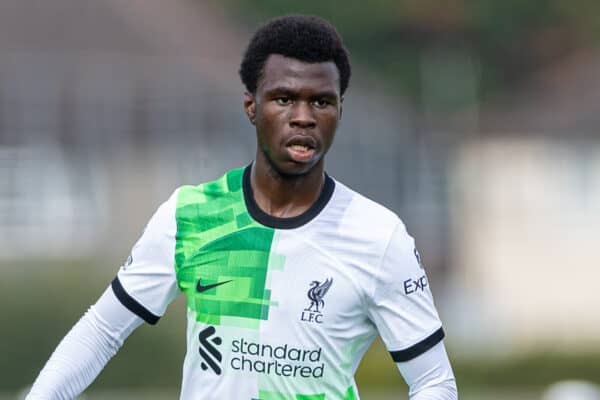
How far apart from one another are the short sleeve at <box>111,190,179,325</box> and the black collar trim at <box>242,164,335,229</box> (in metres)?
0.26

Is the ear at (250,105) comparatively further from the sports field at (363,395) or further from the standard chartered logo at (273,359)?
the sports field at (363,395)

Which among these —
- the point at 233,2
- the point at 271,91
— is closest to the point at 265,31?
the point at 271,91

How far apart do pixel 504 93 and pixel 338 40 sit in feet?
169

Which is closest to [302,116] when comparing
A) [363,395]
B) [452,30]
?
[363,395]

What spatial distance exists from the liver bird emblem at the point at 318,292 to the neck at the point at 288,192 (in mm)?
272

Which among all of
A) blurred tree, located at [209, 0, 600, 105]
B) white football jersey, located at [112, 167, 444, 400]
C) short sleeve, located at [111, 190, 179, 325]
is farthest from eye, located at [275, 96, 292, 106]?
blurred tree, located at [209, 0, 600, 105]

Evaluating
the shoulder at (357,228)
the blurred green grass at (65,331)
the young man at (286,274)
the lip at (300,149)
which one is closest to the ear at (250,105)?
the young man at (286,274)

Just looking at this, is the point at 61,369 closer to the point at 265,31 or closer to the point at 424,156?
the point at 265,31

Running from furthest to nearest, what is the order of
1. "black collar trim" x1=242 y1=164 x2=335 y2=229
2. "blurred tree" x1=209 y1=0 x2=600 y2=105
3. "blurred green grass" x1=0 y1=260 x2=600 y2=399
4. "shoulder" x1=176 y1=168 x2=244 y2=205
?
"blurred tree" x1=209 y1=0 x2=600 y2=105 → "blurred green grass" x1=0 y1=260 x2=600 y2=399 → "shoulder" x1=176 y1=168 x2=244 y2=205 → "black collar trim" x1=242 y1=164 x2=335 y2=229

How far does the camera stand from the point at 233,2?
54688mm

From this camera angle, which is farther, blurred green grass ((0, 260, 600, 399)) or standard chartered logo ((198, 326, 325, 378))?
blurred green grass ((0, 260, 600, 399))

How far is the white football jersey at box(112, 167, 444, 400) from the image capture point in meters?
5.58

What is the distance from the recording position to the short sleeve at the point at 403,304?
5.61 m

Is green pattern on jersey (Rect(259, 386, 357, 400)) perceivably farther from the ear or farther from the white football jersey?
the ear
